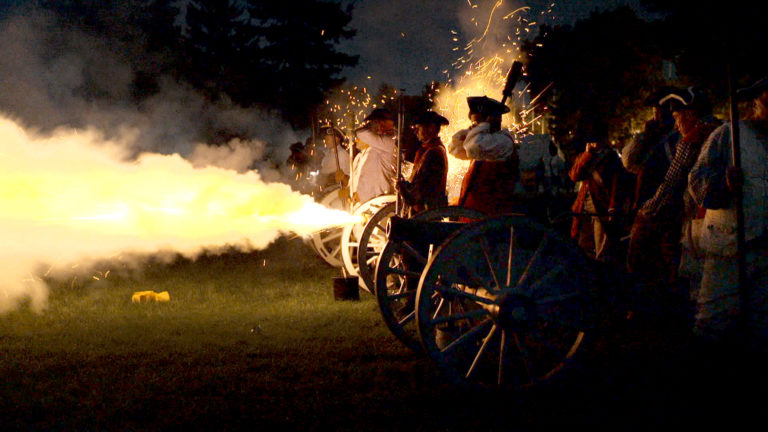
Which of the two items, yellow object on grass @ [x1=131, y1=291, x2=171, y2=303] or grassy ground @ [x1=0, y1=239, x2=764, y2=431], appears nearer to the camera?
grassy ground @ [x1=0, y1=239, x2=764, y2=431]

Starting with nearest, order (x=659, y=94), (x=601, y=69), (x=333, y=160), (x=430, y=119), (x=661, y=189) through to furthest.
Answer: (x=661, y=189), (x=659, y=94), (x=430, y=119), (x=333, y=160), (x=601, y=69)

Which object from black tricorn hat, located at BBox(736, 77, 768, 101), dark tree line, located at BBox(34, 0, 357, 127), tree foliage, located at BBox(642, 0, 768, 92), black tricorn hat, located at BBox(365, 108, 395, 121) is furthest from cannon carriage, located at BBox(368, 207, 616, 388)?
tree foliage, located at BBox(642, 0, 768, 92)

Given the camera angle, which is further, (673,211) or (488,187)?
(488,187)

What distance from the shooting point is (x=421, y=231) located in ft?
14.6

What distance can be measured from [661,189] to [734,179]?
0.89 meters

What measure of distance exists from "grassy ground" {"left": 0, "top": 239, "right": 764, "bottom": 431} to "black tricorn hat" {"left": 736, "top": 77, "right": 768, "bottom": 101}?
1.80 meters

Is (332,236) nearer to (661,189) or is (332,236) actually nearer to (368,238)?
(368,238)

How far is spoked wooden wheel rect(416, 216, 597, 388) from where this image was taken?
416cm

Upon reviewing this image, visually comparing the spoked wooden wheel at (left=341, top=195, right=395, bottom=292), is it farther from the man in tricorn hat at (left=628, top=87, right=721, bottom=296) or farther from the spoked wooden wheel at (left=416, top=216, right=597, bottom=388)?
the spoked wooden wheel at (left=416, top=216, right=597, bottom=388)

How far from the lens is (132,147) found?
437 inches

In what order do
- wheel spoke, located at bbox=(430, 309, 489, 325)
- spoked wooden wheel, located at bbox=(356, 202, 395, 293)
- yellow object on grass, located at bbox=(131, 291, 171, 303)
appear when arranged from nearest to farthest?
1. wheel spoke, located at bbox=(430, 309, 489, 325)
2. spoked wooden wheel, located at bbox=(356, 202, 395, 293)
3. yellow object on grass, located at bbox=(131, 291, 171, 303)

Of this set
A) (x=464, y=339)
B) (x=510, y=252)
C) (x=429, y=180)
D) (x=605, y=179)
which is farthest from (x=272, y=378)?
(x=605, y=179)

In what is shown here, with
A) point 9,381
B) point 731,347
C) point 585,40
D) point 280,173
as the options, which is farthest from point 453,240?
point 585,40

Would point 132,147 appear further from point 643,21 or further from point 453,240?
point 643,21
